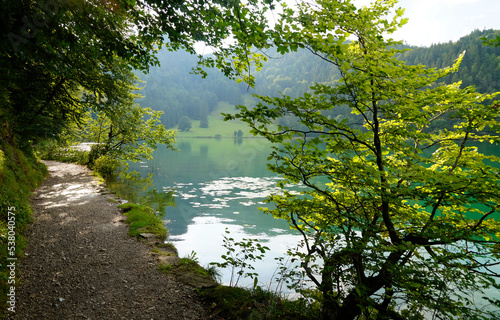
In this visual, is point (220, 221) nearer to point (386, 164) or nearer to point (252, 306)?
point (252, 306)

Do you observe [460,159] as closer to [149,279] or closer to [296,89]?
[149,279]

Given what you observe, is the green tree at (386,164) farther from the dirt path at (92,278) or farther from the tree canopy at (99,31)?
the dirt path at (92,278)

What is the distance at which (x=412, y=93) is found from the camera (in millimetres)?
3754

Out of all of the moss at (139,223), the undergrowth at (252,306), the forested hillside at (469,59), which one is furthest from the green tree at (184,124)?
the undergrowth at (252,306)

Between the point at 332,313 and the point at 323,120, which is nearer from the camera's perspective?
the point at 323,120

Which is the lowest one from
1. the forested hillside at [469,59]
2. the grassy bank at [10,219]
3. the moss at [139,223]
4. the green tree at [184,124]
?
the moss at [139,223]

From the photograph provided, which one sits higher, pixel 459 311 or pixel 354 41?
pixel 354 41

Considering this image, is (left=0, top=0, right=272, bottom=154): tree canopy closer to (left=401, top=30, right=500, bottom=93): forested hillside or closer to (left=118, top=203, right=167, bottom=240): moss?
(left=118, top=203, right=167, bottom=240): moss

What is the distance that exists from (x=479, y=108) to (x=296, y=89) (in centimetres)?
18738

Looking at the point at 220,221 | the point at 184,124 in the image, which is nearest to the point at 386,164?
the point at 220,221

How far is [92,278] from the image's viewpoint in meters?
5.46

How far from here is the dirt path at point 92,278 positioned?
14.6 feet

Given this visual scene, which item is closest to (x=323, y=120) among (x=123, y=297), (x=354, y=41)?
(x=354, y=41)

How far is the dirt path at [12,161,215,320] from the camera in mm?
4465
